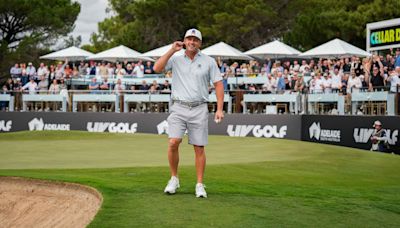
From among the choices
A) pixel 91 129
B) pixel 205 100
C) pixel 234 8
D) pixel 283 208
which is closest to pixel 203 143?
pixel 205 100

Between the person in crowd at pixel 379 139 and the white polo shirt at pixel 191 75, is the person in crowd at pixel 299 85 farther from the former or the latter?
the white polo shirt at pixel 191 75

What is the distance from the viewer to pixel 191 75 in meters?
9.81

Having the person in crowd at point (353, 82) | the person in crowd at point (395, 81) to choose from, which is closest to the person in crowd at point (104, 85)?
the person in crowd at point (353, 82)

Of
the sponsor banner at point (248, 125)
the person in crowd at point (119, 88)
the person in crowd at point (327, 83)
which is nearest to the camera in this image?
the sponsor banner at point (248, 125)

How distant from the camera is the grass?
28.4 feet

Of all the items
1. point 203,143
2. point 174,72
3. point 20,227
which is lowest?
point 20,227

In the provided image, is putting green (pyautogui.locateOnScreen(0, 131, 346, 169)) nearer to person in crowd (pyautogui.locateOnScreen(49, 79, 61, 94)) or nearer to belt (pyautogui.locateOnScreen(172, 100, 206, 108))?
belt (pyautogui.locateOnScreen(172, 100, 206, 108))

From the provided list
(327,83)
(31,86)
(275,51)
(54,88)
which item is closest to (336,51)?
(275,51)

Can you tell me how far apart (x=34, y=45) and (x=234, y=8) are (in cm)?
1519

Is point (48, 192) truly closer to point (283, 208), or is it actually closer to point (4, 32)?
point (283, 208)

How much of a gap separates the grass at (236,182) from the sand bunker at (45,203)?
0.22 m

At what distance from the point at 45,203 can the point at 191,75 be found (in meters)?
2.59

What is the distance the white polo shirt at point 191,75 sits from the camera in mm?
9820

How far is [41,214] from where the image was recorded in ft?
32.0
